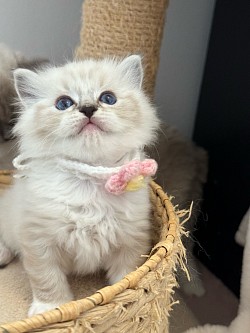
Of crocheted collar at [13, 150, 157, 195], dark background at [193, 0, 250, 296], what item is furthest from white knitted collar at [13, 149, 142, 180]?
dark background at [193, 0, 250, 296]

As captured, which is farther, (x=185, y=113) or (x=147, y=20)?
(x=185, y=113)

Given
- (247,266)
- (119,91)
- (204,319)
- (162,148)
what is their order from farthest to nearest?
(204,319) < (162,148) < (247,266) < (119,91)

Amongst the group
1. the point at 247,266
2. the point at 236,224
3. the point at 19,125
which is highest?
the point at 19,125

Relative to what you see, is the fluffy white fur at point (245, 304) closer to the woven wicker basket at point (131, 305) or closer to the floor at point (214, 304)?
the woven wicker basket at point (131, 305)

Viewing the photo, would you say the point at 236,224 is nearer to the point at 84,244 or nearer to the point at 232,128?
the point at 232,128

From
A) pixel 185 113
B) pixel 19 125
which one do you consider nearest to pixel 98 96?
pixel 19 125

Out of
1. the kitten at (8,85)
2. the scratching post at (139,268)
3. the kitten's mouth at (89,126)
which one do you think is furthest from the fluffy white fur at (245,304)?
the kitten at (8,85)

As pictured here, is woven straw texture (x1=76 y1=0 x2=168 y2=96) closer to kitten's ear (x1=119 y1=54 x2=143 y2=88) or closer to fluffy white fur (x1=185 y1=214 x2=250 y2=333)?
kitten's ear (x1=119 y1=54 x2=143 y2=88)

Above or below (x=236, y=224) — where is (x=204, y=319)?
below
